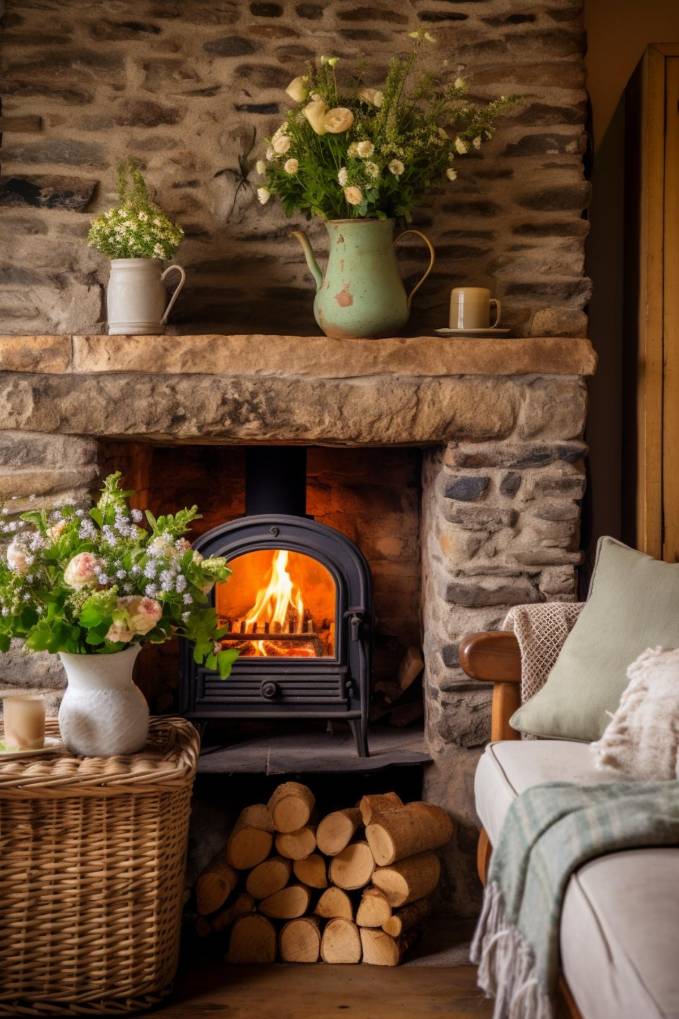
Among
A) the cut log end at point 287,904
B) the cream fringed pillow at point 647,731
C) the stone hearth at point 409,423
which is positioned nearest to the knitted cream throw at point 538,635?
the stone hearth at point 409,423

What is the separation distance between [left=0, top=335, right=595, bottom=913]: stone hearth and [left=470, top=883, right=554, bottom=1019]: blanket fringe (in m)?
0.90

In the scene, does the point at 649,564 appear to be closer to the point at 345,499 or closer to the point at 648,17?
the point at 345,499

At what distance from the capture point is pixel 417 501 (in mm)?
3453

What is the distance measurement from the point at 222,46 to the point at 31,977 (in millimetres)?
2409

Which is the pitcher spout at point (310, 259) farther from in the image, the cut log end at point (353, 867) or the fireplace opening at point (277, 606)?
the cut log end at point (353, 867)

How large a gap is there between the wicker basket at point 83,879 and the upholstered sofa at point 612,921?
2.37 ft

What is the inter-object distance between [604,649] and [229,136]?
174cm

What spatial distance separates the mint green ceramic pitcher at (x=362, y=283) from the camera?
2812mm

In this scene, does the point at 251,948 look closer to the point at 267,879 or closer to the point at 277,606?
the point at 267,879

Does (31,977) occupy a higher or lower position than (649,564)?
lower

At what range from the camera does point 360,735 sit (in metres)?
2.99

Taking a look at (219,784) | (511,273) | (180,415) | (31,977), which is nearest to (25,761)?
(31,977)

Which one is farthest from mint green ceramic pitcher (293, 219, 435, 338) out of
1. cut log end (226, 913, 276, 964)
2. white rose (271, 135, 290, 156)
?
cut log end (226, 913, 276, 964)

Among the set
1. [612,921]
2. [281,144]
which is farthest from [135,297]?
[612,921]
